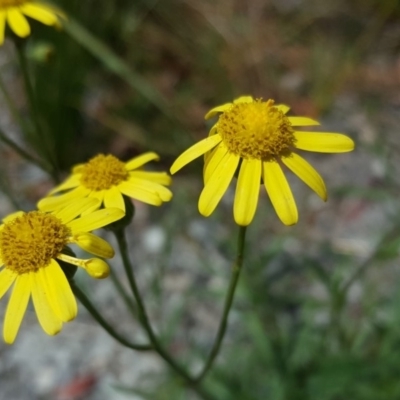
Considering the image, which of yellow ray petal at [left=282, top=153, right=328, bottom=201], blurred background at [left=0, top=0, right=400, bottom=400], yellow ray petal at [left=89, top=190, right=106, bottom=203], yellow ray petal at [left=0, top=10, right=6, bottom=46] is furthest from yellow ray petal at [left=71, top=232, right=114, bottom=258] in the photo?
yellow ray petal at [left=0, top=10, right=6, bottom=46]

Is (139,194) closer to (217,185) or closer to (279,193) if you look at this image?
(217,185)

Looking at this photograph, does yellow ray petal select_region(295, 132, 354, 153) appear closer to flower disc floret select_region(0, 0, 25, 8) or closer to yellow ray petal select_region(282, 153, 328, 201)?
yellow ray petal select_region(282, 153, 328, 201)

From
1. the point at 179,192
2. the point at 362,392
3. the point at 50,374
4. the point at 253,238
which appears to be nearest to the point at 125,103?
the point at 179,192

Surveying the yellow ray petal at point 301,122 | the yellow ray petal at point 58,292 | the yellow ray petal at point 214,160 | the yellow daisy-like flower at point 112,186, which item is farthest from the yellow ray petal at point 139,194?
the yellow ray petal at point 301,122

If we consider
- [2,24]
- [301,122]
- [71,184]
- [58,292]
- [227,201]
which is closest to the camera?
[58,292]

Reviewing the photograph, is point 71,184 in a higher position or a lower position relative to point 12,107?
lower

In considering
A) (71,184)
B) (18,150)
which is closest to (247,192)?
(71,184)

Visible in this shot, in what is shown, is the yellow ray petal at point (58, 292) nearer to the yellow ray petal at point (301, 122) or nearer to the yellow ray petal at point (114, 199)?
the yellow ray petal at point (114, 199)
